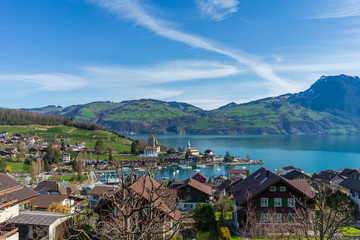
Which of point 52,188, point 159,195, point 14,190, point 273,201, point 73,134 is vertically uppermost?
point 159,195

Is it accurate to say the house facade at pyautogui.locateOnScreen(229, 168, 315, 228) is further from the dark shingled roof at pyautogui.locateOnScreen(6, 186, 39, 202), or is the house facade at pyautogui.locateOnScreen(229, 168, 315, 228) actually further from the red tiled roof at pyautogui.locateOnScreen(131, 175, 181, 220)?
the dark shingled roof at pyautogui.locateOnScreen(6, 186, 39, 202)

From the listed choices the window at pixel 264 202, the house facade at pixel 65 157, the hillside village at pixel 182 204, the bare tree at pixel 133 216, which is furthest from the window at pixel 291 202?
the house facade at pixel 65 157

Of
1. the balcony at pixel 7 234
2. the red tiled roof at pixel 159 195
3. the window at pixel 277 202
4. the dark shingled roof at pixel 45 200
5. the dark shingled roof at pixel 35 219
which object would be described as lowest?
the dark shingled roof at pixel 45 200

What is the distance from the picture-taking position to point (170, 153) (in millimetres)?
100750

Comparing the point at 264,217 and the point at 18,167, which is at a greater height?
the point at 264,217

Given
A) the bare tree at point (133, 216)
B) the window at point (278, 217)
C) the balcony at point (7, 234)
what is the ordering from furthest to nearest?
the window at point (278, 217) → the balcony at point (7, 234) → the bare tree at point (133, 216)

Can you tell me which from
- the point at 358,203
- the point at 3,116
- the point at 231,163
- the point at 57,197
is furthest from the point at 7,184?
the point at 3,116

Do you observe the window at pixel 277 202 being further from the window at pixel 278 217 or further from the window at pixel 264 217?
the window at pixel 264 217

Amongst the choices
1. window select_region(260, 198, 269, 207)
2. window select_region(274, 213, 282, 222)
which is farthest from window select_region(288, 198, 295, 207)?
window select_region(260, 198, 269, 207)

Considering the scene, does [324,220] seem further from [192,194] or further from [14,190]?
[14,190]

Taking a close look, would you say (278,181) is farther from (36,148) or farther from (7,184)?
(36,148)

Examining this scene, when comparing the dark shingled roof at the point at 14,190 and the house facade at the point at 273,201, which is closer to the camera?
the house facade at the point at 273,201

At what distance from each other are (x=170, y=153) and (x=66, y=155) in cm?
3707

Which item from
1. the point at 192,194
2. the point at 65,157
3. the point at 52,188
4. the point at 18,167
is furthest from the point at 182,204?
the point at 65,157
